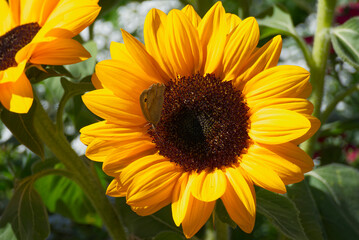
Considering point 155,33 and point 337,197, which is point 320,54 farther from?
point 155,33

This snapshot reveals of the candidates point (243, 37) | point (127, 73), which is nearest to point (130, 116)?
point (127, 73)

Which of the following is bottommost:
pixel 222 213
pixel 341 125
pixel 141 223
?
pixel 341 125

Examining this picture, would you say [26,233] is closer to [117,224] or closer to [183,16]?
[117,224]

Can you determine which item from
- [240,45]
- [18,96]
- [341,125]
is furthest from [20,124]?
[341,125]

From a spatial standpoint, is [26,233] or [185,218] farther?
[26,233]

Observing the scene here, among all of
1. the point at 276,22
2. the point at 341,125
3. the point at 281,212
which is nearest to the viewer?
the point at 281,212

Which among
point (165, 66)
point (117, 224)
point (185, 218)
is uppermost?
point (165, 66)
